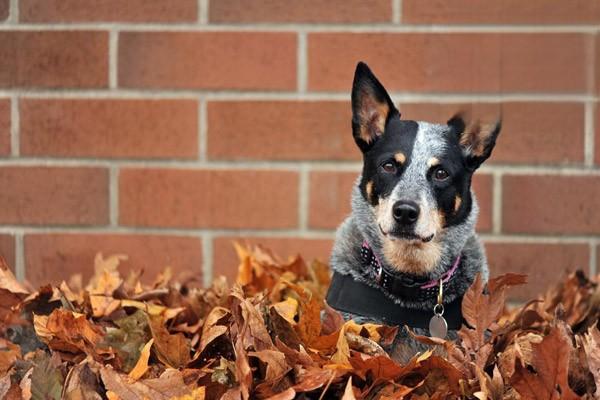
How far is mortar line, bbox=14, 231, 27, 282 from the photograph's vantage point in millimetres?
2270

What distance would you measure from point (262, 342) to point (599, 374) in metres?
0.55

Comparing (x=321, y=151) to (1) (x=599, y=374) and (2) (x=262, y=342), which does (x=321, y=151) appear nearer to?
(2) (x=262, y=342)

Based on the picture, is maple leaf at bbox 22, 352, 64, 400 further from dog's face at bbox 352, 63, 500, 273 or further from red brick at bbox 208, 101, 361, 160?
red brick at bbox 208, 101, 361, 160

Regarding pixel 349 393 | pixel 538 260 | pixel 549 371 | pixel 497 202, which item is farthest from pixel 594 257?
pixel 349 393

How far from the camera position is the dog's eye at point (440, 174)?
59.2 inches

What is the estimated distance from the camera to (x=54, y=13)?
7.25 ft

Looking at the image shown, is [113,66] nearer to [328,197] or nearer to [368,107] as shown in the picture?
[328,197]

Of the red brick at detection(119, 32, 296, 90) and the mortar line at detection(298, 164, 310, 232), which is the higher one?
the red brick at detection(119, 32, 296, 90)

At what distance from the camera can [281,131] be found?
228cm

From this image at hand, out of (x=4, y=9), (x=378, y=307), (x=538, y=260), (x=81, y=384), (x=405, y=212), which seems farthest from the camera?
(x=538, y=260)

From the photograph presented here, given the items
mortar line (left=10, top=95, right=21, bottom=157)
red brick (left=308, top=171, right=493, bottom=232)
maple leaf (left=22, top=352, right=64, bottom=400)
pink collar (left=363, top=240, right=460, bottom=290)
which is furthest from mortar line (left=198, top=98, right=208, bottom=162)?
maple leaf (left=22, top=352, right=64, bottom=400)

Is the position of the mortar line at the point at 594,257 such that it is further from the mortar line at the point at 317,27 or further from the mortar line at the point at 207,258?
the mortar line at the point at 207,258

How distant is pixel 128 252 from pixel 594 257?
4.43 feet

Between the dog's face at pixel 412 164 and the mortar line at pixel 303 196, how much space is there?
705 mm
